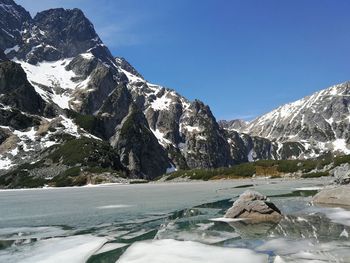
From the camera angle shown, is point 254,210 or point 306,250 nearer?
point 306,250

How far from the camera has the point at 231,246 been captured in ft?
67.1

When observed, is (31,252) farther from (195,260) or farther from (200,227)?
(200,227)

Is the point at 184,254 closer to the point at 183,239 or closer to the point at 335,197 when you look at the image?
the point at 183,239

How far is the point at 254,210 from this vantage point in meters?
31.1

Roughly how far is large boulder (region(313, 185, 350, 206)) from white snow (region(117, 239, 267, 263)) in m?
22.3

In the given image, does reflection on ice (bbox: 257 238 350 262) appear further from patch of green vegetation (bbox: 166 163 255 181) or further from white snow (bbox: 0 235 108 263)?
patch of green vegetation (bbox: 166 163 255 181)

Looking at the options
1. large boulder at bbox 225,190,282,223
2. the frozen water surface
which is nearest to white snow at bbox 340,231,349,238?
the frozen water surface

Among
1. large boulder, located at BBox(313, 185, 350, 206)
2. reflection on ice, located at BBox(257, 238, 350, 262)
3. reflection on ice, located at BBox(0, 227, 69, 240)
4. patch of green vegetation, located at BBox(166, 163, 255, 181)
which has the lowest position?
reflection on ice, located at BBox(257, 238, 350, 262)

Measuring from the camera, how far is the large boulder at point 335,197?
3822 centimetres

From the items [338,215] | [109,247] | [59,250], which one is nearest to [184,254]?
[109,247]

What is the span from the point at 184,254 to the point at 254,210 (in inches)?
532

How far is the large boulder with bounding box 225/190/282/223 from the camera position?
30277mm

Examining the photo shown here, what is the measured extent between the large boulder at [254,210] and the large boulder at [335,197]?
10333mm

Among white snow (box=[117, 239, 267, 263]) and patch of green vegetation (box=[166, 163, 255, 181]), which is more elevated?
patch of green vegetation (box=[166, 163, 255, 181])
